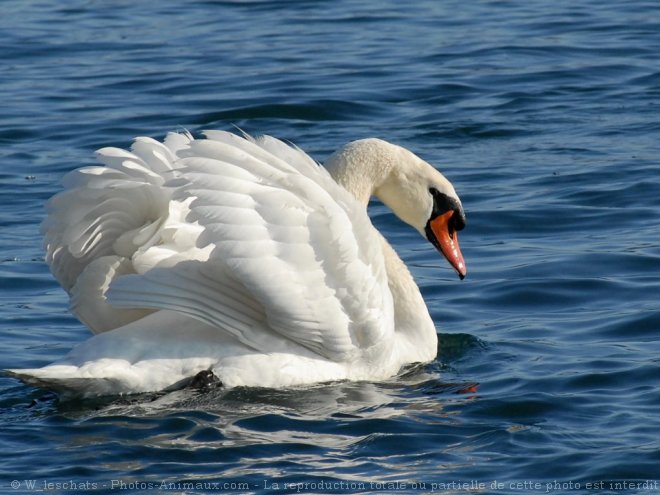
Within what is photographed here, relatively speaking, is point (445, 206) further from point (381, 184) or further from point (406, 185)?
point (381, 184)

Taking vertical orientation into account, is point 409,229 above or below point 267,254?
below

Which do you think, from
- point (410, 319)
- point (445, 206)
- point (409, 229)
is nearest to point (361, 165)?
point (445, 206)

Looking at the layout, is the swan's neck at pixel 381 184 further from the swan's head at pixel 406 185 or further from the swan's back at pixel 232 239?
the swan's back at pixel 232 239

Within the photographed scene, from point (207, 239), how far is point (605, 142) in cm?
675

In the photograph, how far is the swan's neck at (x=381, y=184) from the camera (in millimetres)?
8852

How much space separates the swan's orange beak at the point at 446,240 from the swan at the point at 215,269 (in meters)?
1.23

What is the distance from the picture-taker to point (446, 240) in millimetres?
9414

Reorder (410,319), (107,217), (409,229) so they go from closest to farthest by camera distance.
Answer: (107,217) < (410,319) < (409,229)

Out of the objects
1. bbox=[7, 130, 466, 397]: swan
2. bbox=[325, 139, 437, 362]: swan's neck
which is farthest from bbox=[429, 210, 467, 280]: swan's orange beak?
bbox=[7, 130, 466, 397]: swan

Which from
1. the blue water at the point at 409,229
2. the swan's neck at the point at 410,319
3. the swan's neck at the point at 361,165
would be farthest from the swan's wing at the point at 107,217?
the swan's neck at the point at 410,319

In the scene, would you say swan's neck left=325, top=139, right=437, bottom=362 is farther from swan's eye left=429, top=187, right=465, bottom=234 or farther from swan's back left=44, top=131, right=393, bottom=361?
swan's back left=44, top=131, right=393, bottom=361

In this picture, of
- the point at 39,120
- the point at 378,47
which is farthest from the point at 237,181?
the point at 378,47

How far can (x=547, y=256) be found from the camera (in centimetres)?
1071

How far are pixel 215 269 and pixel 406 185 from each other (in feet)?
6.27
